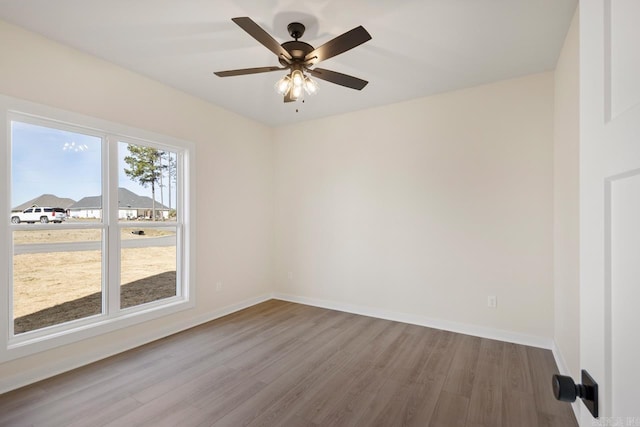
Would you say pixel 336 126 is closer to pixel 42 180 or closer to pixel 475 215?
pixel 475 215

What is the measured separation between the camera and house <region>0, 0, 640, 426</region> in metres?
0.67

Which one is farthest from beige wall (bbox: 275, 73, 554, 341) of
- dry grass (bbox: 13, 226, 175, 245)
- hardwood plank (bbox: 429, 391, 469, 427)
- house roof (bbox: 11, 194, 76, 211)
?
house roof (bbox: 11, 194, 76, 211)

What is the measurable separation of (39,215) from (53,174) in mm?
399

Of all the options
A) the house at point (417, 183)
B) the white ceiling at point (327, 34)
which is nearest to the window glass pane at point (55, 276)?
the house at point (417, 183)

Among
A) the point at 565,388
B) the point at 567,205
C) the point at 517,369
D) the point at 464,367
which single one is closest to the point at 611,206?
the point at 565,388

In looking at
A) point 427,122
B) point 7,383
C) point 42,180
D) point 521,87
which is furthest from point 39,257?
point 521,87

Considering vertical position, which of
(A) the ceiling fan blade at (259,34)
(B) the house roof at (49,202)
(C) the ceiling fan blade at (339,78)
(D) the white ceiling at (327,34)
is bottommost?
(B) the house roof at (49,202)

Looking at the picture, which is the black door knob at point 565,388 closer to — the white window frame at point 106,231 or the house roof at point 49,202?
the white window frame at point 106,231

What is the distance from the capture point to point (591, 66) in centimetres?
72

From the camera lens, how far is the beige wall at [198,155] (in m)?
2.47

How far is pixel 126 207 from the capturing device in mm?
3223

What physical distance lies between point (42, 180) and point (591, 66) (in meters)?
3.70

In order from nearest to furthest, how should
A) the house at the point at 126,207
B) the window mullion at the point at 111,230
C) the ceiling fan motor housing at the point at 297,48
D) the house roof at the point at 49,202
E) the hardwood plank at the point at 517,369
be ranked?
the ceiling fan motor housing at the point at 297,48
the hardwood plank at the point at 517,369
the house roof at the point at 49,202
the house at the point at 126,207
the window mullion at the point at 111,230

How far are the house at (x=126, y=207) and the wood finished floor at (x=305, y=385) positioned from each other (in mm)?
1430
